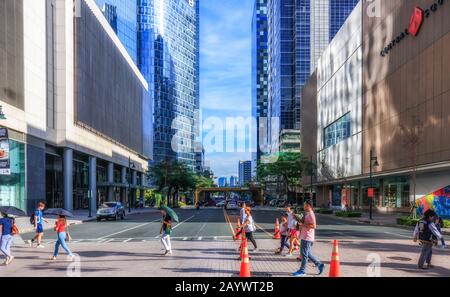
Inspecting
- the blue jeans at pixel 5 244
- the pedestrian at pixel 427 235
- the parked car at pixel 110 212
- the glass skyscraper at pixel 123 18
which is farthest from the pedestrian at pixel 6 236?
the glass skyscraper at pixel 123 18

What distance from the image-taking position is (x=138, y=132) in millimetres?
98125

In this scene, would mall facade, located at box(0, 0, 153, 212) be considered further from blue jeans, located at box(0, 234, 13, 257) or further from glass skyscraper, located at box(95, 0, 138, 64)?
glass skyscraper, located at box(95, 0, 138, 64)

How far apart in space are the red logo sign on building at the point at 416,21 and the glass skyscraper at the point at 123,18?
61015mm

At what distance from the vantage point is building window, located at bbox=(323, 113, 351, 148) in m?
64.0

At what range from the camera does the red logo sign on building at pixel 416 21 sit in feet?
131

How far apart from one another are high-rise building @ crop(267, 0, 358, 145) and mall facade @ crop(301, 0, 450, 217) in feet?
204

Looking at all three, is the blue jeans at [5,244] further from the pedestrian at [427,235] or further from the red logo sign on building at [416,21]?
the red logo sign on building at [416,21]

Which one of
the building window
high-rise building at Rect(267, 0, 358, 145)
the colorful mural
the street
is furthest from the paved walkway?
high-rise building at Rect(267, 0, 358, 145)

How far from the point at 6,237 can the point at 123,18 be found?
9281 cm

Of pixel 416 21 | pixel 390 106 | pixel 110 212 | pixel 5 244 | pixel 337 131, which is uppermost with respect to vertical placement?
pixel 416 21

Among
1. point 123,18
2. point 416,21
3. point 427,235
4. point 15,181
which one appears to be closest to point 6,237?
point 427,235

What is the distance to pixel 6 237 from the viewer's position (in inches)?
536

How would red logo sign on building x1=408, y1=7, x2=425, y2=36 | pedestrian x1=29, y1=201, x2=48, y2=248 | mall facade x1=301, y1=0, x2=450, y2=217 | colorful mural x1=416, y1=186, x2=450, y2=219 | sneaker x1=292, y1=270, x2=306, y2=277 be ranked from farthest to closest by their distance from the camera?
1. red logo sign on building x1=408, y1=7, x2=425, y2=36
2. colorful mural x1=416, y1=186, x2=450, y2=219
3. mall facade x1=301, y1=0, x2=450, y2=217
4. pedestrian x1=29, y1=201, x2=48, y2=248
5. sneaker x1=292, y1=270, x2=306, y2=277

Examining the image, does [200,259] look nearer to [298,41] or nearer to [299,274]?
[299,274]
